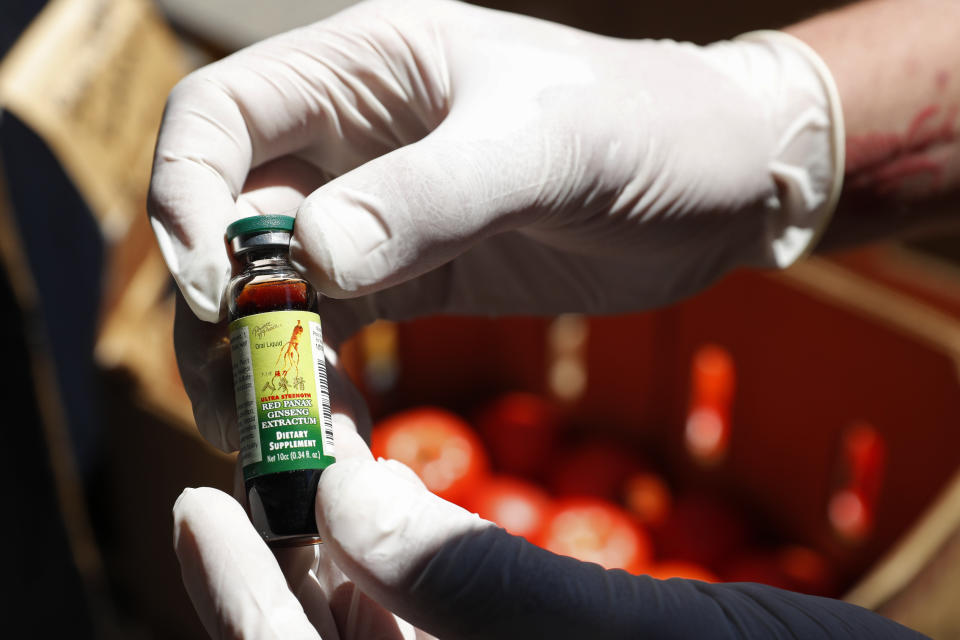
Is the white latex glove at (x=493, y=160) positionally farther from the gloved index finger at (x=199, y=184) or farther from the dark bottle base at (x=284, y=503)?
the dark bottle base at (x=284, y=503)

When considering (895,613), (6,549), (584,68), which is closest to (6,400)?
(6,549)

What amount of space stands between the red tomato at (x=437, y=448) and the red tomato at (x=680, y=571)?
426mm

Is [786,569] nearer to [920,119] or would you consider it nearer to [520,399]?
[520,399]

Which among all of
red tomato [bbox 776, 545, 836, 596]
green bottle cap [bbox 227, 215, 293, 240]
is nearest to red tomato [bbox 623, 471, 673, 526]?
red tomato [bbox 776, 545, 836, 596]

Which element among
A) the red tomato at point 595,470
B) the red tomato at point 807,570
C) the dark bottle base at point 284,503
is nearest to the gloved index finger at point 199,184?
the dark bottle base at point 284,503

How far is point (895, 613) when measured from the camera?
111cm

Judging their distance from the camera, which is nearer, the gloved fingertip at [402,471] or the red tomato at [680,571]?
the gloved fingertip at [402,471]

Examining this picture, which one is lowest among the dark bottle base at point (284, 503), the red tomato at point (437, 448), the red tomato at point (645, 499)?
the red tomato at point (645, 499)

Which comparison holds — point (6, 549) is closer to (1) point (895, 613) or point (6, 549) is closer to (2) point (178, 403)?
(2) point (178, 403)

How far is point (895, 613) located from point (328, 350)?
2.82 feet

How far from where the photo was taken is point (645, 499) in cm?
176

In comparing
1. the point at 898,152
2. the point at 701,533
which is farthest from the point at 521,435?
the point at 898,152

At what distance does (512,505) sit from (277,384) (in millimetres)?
1111

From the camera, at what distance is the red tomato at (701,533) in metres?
1.60
